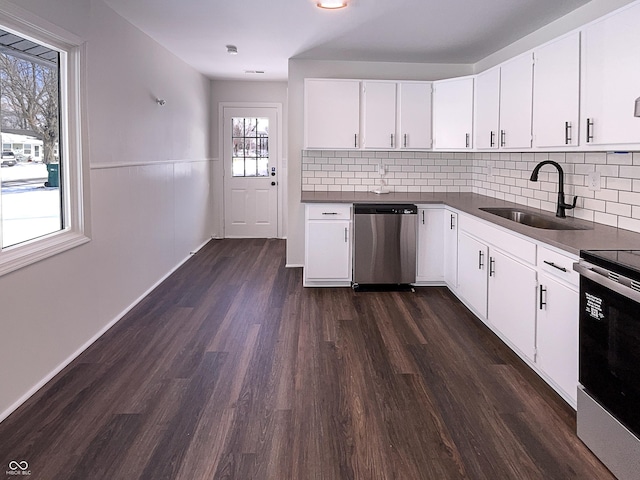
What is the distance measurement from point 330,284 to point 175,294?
1538mm

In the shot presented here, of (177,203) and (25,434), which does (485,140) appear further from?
(25,434)

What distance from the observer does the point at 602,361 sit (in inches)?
89.0

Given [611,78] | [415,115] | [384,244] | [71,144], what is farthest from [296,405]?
[415,115]

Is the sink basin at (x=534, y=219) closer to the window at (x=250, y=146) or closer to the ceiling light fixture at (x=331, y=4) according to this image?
the ceiling light fixture at (x=331, y=4)

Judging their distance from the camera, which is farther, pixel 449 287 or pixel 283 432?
pixel 449 287

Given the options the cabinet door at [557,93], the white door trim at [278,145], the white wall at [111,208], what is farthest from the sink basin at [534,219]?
the white door trim at [278,145]

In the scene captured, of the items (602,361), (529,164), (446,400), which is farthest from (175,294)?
(602,361)

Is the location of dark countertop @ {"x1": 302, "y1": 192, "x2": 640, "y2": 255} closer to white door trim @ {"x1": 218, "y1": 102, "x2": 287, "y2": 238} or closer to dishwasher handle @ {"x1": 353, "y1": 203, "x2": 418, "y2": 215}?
dishwasher handle @ {"x1": 353, "y1": 203, "x2": 418, "y2": 215}

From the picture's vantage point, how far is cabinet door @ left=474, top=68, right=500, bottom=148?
443 centimetres

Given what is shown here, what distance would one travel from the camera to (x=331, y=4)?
3732mm

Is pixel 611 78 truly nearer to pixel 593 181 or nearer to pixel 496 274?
pixel 593 181

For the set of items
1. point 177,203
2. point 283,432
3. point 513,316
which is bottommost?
point 283,432

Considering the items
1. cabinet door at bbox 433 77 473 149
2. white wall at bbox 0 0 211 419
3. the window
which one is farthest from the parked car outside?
the window

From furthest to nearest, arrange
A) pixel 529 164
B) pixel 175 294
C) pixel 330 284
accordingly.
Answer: pixel 330 284 < pixel 175 294 < pixel 529 164
